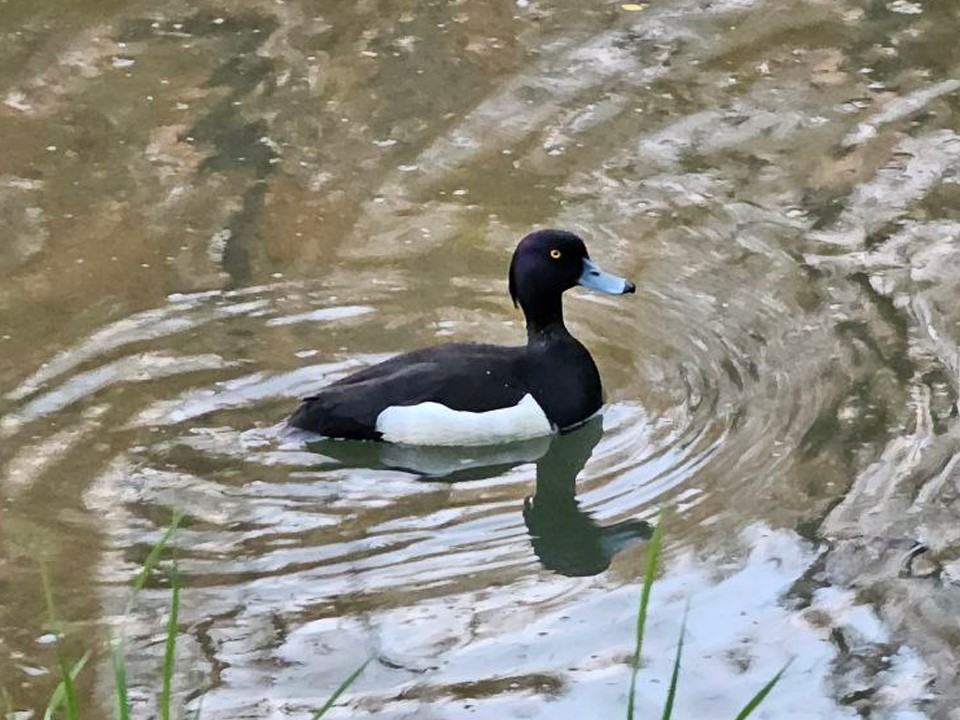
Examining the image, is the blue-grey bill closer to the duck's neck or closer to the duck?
the duck

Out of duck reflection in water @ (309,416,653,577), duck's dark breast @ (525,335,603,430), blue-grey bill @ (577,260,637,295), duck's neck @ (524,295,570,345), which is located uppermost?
blue-grey bill @ (577,260,637,295)

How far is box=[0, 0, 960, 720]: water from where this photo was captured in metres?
5.04

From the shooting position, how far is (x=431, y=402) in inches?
242

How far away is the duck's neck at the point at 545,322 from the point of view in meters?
6.47

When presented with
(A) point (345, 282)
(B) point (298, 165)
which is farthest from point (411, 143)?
(A) point (345, 282)

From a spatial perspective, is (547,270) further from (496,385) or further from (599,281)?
(496,385)

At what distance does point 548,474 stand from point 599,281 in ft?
2.83

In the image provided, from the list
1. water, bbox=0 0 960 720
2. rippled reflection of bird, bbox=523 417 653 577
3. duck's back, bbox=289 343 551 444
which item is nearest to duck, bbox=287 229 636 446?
duck's back, bbox=289 343 551 444

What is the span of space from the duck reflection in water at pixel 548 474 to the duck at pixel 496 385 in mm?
39

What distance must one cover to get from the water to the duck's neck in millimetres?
298

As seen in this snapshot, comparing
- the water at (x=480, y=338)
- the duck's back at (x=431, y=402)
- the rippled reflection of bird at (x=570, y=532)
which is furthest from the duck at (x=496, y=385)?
the rippled reflection of bird at (x=570, y=532)

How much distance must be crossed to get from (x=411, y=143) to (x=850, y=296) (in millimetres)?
2398

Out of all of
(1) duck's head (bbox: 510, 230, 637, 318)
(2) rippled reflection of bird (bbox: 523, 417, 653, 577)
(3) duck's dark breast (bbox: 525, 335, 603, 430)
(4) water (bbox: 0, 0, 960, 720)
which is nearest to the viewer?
(4) water (bbox: 0, 0, 960, 720)

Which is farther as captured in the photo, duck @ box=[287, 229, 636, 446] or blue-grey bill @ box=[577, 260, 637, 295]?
blue-grey bill @ box=[577, 260, 637, 295]
